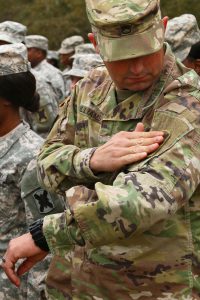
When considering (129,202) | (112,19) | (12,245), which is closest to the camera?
(129,202)

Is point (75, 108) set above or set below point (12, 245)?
above

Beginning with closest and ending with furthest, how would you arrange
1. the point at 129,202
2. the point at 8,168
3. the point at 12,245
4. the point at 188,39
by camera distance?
1. the point at 129,202
2. the point at 12,245
3. the point at 8,168
4. the point at 188,39

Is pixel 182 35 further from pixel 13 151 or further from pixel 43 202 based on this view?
pixel 43 202

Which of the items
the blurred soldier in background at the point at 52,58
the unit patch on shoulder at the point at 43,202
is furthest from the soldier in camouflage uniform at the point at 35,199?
the blurred soldier in background at the point at 52,58

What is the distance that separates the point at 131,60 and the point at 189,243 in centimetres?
57

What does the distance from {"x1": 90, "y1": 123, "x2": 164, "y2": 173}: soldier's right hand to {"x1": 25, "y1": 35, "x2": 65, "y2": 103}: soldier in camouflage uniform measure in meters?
6.24

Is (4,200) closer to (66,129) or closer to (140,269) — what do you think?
(66,129)

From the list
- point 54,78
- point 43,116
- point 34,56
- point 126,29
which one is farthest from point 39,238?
point 34,56

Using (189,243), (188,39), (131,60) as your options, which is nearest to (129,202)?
(189,243)

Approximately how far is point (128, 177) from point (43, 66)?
7.65 metres

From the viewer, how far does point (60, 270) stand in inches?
93.8

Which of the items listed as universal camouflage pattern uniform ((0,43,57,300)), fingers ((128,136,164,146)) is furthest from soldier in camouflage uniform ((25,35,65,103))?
fingers ((128,136,164,146))

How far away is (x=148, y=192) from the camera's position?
1935 mm

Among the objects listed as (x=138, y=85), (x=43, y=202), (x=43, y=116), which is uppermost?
(x=138, y=85)
